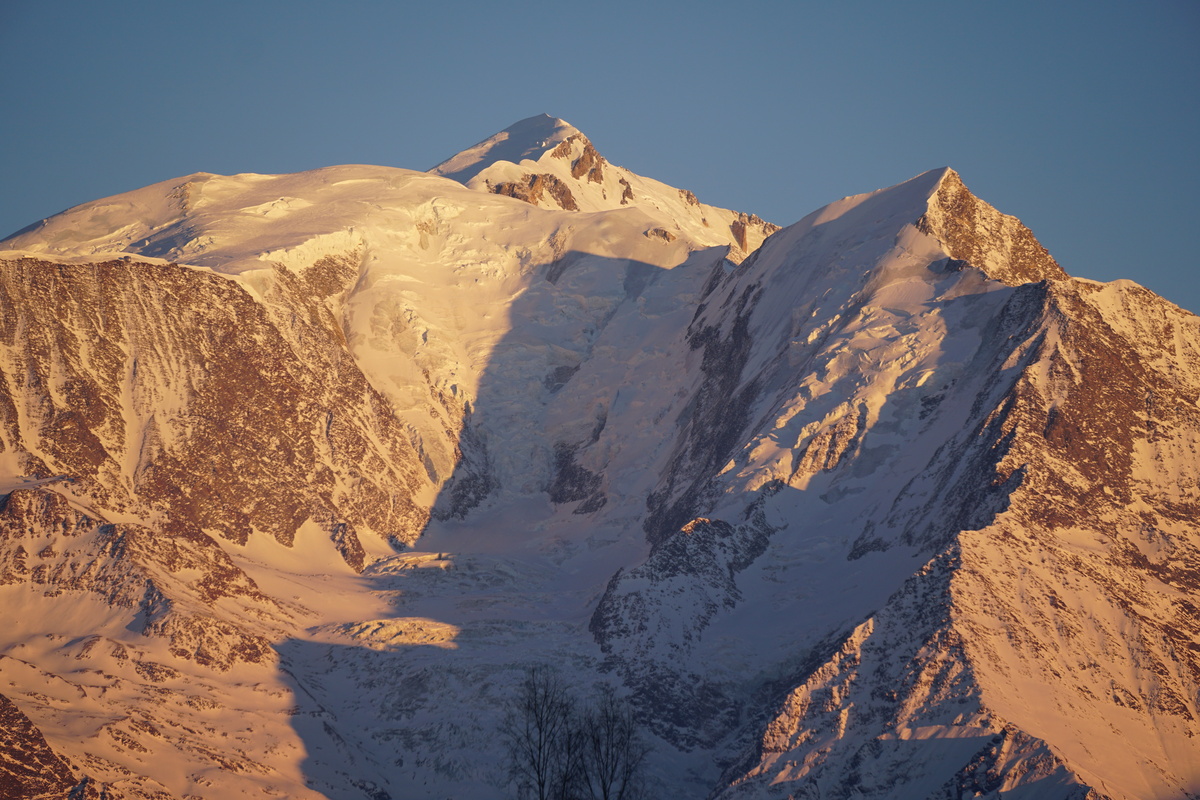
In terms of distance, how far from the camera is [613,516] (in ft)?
416

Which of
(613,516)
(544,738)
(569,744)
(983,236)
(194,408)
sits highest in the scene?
(983,236)

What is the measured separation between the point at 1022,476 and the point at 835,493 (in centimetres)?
1749

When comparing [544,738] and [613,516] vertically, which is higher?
[613,516]

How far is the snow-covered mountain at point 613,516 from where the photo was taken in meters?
75.3

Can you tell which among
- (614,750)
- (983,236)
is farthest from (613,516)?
(614,750)

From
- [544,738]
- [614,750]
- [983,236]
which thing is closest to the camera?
[544,738]

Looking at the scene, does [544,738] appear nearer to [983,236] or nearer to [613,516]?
[613,516]

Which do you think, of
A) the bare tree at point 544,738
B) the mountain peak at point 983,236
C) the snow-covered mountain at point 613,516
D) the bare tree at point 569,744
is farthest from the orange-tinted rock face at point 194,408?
the mountain peak at point 983,236

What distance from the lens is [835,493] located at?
103m

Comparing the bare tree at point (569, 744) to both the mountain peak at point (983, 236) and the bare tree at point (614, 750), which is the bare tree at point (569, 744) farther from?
the mountain peak at point (983, 236)

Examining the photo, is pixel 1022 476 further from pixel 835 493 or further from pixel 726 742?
pixel 726 742

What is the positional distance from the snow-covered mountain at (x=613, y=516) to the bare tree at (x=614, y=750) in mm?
1792

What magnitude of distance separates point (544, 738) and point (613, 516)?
4731 centimetres

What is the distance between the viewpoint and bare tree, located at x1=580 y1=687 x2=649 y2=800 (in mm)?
75375
